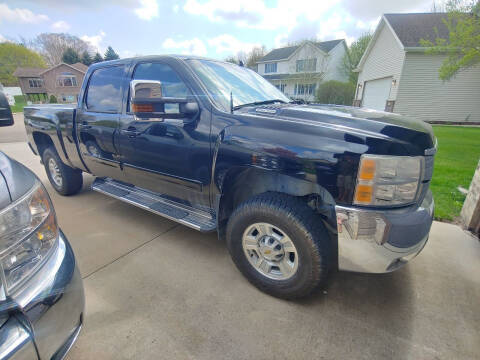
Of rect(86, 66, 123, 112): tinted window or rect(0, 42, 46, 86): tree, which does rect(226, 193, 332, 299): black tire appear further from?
rect(0, 42, 46, 86): tree

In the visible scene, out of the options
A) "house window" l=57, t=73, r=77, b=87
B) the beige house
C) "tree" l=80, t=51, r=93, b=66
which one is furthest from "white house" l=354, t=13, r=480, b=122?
"tree" l=80, t=51, r=93, b=66

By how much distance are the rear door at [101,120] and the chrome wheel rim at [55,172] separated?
105cm

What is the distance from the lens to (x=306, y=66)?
2712 cm

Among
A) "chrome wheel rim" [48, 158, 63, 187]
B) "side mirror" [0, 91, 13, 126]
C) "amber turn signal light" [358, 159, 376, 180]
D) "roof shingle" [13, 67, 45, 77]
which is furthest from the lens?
"roof shingle" [13, 67, 45, 77]

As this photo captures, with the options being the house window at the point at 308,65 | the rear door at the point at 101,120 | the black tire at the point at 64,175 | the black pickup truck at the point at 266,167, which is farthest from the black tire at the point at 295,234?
the house window at the point at 308,65

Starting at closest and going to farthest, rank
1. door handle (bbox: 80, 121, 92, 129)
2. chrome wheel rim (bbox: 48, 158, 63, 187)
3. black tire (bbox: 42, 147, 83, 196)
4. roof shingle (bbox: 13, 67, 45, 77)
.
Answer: door handle (bbox: 80, 121, 92, 129) < black tire (bbox: 42, 147, 83, 196) < chrome wheel rim (bbox: 48, 158, 63, 187) < roof shingle (bbox: 13, 67, 45, 77)

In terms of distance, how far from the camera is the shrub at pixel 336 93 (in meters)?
21.6

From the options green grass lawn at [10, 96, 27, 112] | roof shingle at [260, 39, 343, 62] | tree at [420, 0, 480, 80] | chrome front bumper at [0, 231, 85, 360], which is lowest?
green grass lawn at [10, 96, 27, 112]

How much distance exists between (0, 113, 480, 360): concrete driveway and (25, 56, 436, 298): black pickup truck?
0.87 ft

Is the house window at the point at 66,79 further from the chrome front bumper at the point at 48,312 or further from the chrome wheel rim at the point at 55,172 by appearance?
the chrome front bumper at the point at 48,312

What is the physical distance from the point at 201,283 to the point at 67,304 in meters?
1.20

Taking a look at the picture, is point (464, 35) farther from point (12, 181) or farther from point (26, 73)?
point (26, 73)

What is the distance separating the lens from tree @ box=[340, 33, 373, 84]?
29047mm

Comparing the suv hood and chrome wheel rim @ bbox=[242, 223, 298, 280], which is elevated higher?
the suv hood
